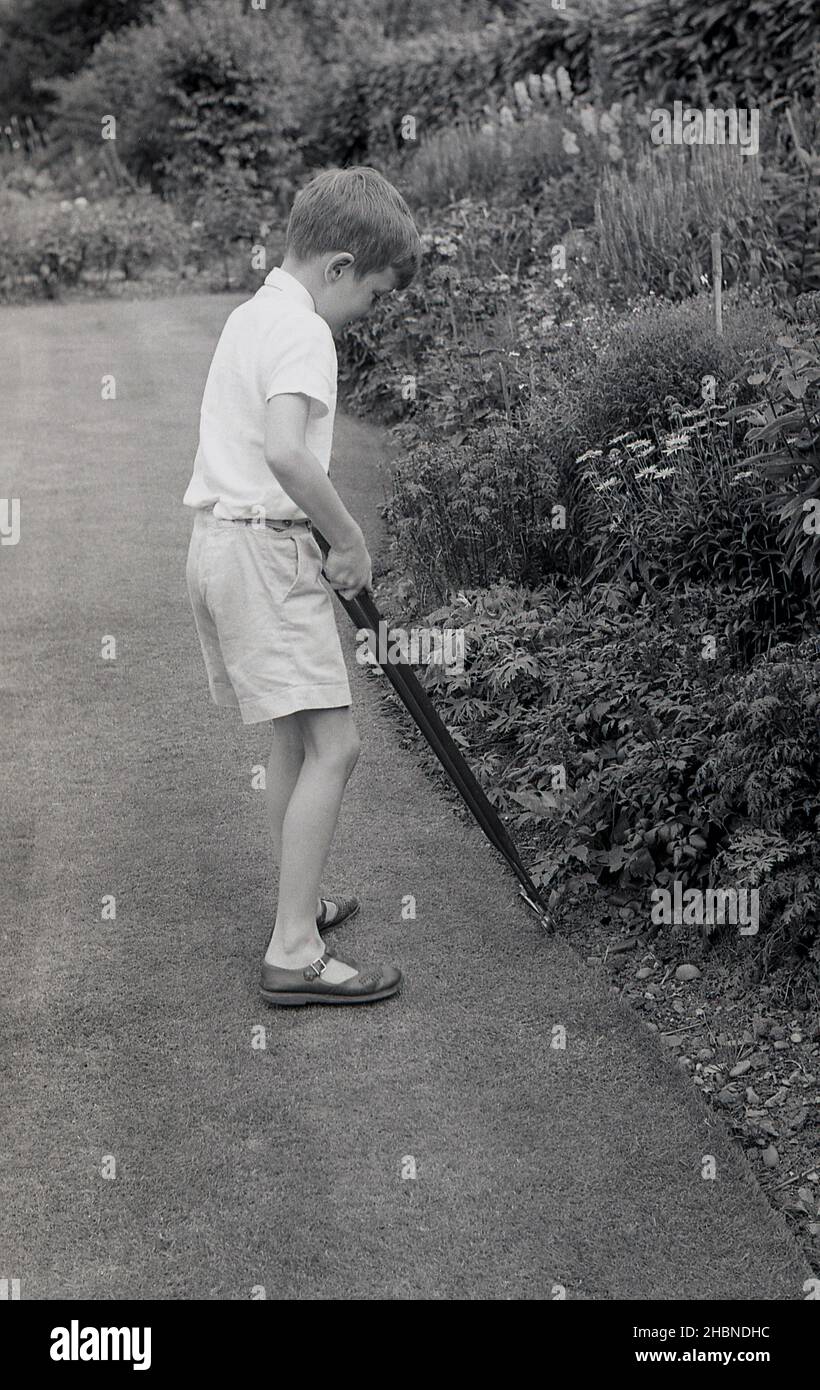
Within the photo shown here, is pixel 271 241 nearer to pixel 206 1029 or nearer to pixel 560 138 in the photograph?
pixel 560 138

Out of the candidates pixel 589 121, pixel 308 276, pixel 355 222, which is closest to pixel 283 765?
pixel 308 276

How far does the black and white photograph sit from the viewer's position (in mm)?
2998

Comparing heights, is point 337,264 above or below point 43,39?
below

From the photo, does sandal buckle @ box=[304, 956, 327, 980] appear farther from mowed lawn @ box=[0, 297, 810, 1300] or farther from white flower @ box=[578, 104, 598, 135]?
white flower @ box=[578, 104, 598, 135]

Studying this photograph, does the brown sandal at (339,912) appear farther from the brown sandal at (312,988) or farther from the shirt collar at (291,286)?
the shirt collar at (291,286)

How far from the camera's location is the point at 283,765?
3811mm

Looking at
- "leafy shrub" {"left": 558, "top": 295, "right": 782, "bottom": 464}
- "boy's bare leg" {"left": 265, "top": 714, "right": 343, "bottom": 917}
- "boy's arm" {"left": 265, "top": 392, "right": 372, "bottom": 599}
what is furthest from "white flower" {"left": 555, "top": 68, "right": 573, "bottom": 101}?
"boy's arm" {"left": 265, "top": 392, "right": 372, "bottom": 599}

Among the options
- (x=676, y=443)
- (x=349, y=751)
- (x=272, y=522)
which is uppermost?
(x=272, y=522)

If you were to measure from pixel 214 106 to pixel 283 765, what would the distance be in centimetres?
1577

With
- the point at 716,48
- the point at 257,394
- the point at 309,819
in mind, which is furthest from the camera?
the point at 716,48

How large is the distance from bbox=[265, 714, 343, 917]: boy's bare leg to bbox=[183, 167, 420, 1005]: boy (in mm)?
92

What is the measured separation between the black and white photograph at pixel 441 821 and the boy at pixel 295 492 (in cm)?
1

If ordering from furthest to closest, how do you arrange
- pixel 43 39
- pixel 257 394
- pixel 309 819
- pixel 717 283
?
pixel 43 39
pixel 717 283
pixel 309 819
pixel 257 394

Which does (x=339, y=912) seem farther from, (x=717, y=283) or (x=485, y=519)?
(x=717, y=283)
